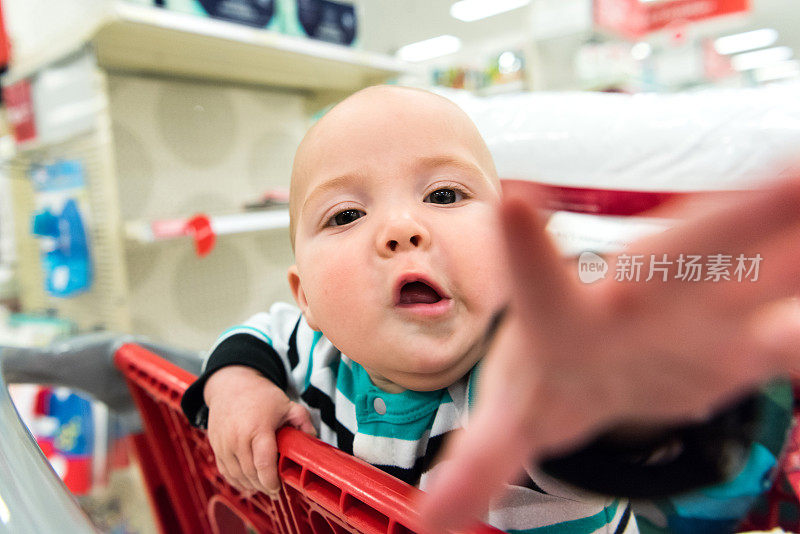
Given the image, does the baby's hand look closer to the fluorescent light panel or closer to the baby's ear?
the baby's ear

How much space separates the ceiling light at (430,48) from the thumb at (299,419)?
22.6 feet

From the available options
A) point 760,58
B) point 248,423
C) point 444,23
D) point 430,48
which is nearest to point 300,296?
point 248,423

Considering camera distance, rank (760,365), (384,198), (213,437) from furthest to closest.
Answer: (213,437) < (384,198) < (760,365)

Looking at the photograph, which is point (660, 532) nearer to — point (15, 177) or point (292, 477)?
point (292, 477)

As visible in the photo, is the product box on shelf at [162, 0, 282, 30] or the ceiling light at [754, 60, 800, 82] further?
the ceiling light at [754, 60, 800, 82]

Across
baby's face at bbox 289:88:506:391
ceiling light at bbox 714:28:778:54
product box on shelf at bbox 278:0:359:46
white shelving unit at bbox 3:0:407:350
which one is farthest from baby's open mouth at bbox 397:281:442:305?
ceiling light at bbox 714:28:778:54

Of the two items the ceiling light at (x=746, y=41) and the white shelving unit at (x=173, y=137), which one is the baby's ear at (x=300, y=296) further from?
the ceiling light at (x=746, y=41)

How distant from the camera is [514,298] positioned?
161mm

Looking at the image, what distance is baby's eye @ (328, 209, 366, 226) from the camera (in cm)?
36

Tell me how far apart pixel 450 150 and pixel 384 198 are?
0.18 feet

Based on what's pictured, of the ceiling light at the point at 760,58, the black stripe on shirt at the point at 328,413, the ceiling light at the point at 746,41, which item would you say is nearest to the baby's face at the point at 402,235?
the black stripe on shirt at the point at 328,413

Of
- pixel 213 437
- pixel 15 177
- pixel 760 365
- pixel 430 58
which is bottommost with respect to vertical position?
pixel 430 58

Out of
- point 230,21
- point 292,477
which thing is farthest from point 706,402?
point 230,21

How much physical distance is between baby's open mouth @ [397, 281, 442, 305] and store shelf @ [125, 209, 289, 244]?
2.61ft
